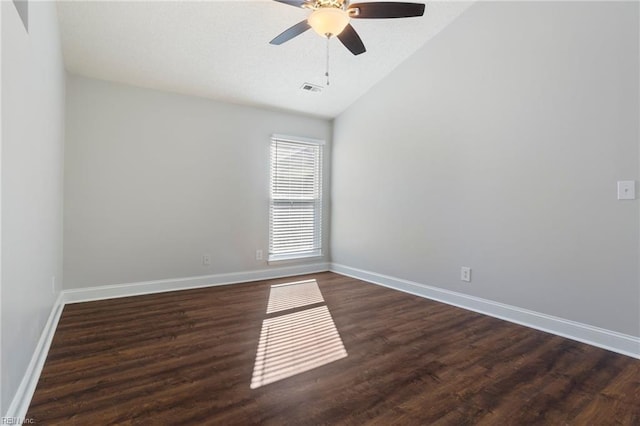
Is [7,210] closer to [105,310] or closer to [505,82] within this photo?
[105,310]

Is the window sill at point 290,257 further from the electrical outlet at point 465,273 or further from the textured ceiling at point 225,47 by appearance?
the electrical outlet at point 465,273

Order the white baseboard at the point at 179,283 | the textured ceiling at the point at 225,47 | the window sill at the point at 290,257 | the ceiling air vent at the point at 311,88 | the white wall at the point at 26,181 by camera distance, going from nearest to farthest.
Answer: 1. the white wall at the point at 26,181
2. the textured ceiling at the point at 225,47
3. the white baseboard at the point at 179,283
4. the ceiling air vent at the point at 311,88
5. the window sill at the point at 290,257

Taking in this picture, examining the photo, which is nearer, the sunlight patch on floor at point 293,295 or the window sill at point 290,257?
the sunlight patch on floor at point 293,295

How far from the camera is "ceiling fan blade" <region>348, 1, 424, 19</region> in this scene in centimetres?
220

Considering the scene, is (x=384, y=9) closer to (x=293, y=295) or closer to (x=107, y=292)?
(x=293, y=295)

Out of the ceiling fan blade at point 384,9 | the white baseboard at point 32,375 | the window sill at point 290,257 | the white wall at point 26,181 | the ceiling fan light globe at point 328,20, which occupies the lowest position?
the white baseboard at point 32,375

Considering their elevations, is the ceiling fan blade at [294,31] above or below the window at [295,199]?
above

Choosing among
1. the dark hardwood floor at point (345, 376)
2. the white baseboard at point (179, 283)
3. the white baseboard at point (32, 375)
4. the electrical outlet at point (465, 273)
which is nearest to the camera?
the white baseboard at point (32, 375)

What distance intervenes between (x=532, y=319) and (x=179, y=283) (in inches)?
142

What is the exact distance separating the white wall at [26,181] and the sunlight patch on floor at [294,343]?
116cm

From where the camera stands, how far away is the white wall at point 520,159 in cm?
232

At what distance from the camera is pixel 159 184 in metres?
3.71

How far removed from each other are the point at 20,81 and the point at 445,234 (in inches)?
134

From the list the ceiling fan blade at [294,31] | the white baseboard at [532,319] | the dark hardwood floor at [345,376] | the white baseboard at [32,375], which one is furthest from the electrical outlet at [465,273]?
the white baseboard at [32,375]
